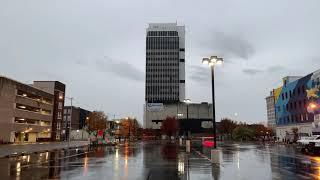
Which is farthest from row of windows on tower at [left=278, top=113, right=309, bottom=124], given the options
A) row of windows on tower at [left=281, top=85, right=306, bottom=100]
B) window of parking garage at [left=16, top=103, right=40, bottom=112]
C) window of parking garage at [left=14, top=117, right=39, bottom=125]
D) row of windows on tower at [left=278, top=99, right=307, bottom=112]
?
window of parking garage at [left=16, top=103, right=40, bottom=112]

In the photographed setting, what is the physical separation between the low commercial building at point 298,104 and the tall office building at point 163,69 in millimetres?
93344

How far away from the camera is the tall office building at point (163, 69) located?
636 ft

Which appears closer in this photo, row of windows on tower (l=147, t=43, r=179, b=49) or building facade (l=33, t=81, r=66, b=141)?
building facade (l=33, t=81, r=66, b=141)

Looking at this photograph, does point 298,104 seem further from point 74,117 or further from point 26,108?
point 74,117

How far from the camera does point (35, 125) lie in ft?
329

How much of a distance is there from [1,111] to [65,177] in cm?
7254

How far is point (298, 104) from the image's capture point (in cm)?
8906

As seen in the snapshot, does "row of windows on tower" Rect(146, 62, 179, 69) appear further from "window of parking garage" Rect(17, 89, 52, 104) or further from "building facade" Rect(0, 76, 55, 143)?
"window of parking garage" Rect(17, 89, 52, 104)

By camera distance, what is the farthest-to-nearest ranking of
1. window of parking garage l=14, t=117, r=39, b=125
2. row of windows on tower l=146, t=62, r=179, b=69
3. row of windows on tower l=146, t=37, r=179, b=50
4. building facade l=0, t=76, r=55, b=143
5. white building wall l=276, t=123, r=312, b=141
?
row of windows on tower l=146, t=37, r=179, b=50
row of windows on tower l=146, t=62, r=179, b=69
window of parking garage l=14, t=117, r=39, b=125
building facade l=0, t=76, r=55, b=143
white building wall l=276, t=123, r=312, b=141

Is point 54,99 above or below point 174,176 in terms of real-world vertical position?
above

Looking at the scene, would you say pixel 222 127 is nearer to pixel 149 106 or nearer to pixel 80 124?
pixel 149 106

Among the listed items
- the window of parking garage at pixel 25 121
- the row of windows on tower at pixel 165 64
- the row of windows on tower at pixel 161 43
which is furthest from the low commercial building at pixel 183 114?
the window of parking garage at pixel 25 121

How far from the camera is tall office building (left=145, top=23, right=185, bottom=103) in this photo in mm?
194000

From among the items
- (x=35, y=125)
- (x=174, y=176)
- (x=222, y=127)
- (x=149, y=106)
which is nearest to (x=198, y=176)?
(x=174, y=176)
